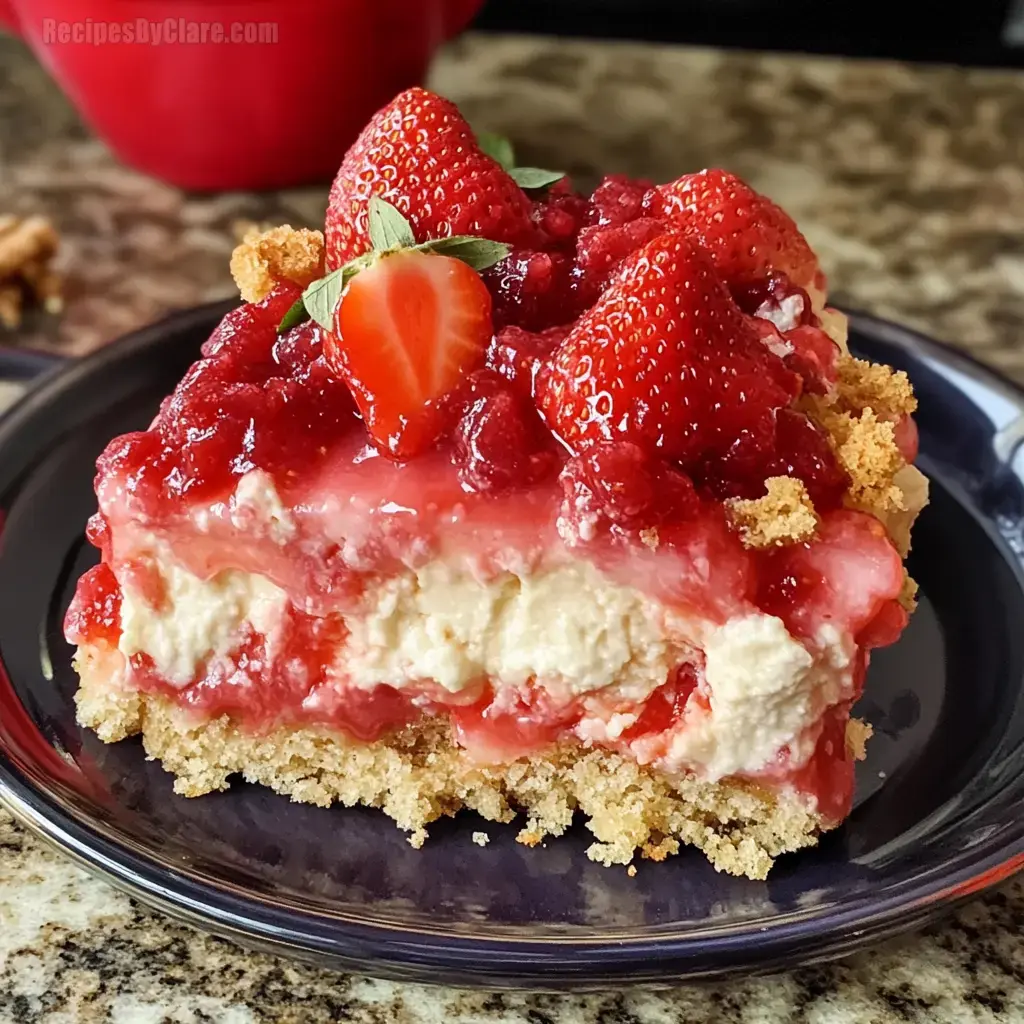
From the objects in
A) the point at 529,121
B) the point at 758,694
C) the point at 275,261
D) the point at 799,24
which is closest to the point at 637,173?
the point at 529,121

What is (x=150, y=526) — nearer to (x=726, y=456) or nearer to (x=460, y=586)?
(x=460, y=586)

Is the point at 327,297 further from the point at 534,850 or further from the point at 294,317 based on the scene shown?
the point at 534,850

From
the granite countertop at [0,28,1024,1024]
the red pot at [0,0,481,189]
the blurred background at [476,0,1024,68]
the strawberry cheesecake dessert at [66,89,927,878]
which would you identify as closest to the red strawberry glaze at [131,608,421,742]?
the strawberry cheesecake dessert at [66,89,927,878]

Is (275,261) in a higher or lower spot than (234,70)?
higher

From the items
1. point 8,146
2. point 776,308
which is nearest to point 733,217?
point 776,308

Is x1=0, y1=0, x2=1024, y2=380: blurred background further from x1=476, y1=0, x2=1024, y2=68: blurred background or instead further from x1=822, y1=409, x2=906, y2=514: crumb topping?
x1=822, y1=409, x2=906, y2=514: crumb topping

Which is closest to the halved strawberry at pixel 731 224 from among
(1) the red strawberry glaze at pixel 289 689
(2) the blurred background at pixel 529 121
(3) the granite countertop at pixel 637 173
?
(1) the red strawberry glaze at pixel 289 689
